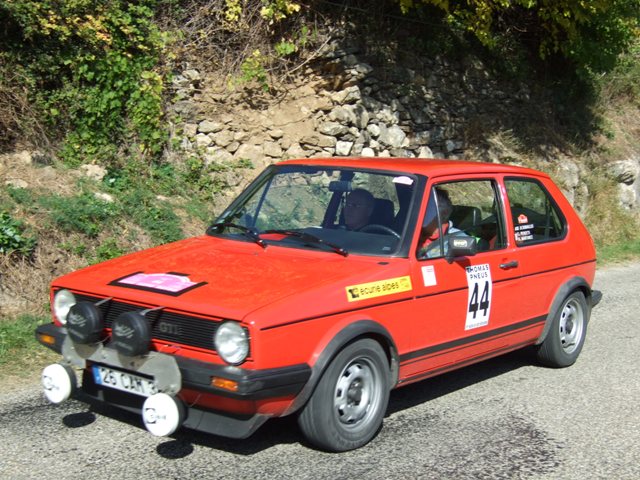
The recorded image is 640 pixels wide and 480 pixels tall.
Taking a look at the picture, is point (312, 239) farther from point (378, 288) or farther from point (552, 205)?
point (552, 205)

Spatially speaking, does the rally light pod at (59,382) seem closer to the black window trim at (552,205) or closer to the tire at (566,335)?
the black window trim at (552,205)

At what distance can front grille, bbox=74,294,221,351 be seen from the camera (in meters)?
4.43

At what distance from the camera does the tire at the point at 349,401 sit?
15.3ft

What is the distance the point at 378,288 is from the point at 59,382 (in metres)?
1.97

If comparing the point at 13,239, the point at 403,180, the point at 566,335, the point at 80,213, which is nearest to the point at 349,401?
the point at 403,180

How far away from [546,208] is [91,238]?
471 cm

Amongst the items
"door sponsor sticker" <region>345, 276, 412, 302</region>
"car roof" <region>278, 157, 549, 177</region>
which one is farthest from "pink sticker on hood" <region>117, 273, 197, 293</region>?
"car roof" <region>278, 157, 549, 177</region>

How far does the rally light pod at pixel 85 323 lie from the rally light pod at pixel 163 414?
0.58 meters

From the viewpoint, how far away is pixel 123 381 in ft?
15.4

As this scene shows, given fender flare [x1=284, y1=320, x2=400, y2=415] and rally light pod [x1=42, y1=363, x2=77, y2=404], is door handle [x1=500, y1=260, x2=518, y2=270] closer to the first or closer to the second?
fender flare [x1=284, y1=320, x2=400, y2=415]

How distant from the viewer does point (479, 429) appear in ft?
17.6

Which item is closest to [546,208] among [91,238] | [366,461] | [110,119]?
[366,461]

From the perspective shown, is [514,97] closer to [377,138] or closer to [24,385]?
[377,138]

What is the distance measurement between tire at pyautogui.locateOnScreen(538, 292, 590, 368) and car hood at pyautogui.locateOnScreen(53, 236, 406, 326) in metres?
2.16
